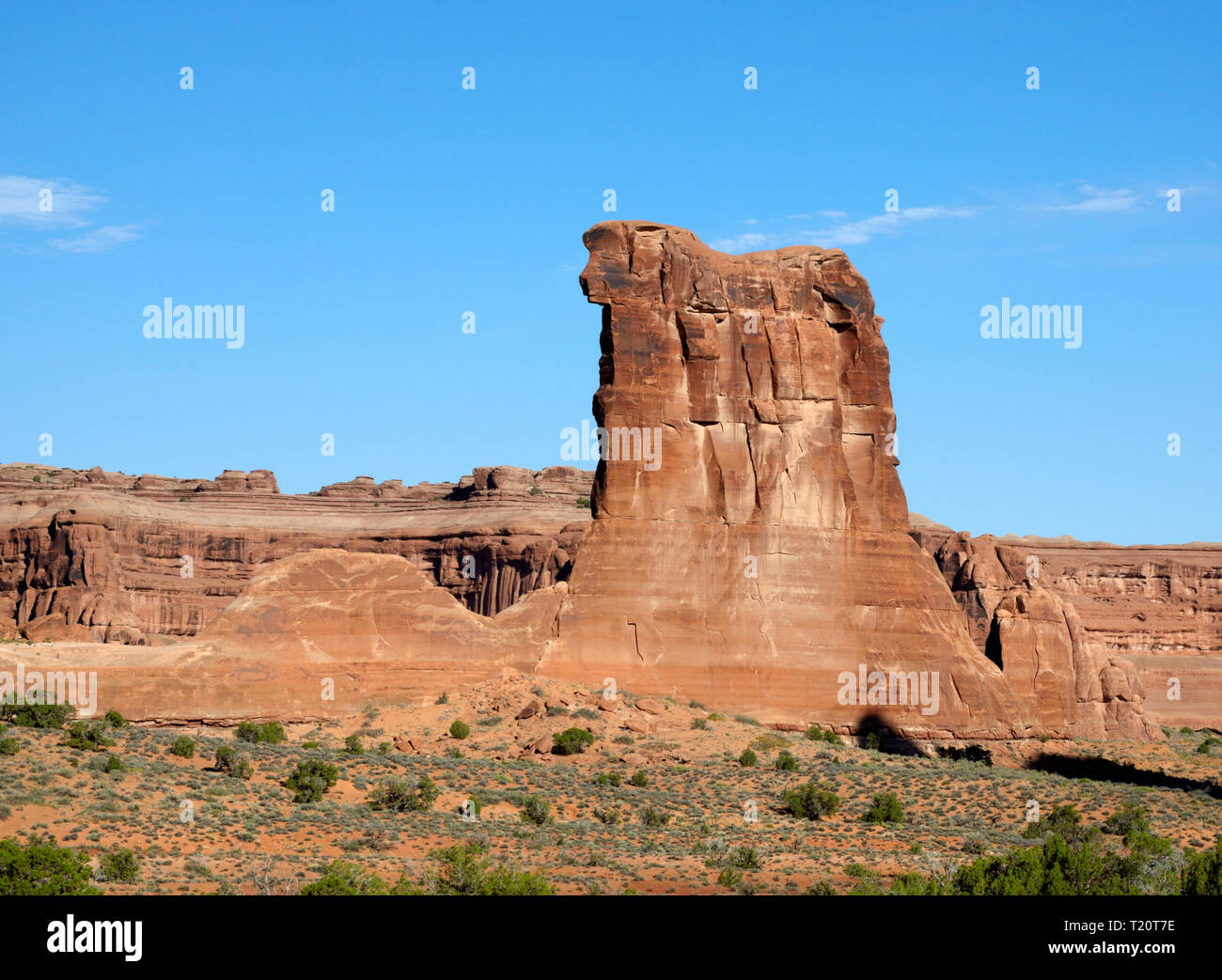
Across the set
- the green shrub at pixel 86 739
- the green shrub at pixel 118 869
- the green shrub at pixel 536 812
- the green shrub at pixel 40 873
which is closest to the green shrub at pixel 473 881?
the green shrub at pixel 118 869

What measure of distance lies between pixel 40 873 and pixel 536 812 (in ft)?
42.6

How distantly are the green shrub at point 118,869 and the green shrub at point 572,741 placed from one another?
16.8 meters

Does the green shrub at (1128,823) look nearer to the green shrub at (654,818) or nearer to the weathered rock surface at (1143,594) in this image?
the green shrub at (654,818)

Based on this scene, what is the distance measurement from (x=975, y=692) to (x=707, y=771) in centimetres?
1450

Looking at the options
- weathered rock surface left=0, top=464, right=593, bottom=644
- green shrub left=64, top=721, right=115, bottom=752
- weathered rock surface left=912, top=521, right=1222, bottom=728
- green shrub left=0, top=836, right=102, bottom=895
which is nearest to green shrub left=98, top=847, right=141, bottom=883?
green shrub left=0, top=836, right=102, bottom=895

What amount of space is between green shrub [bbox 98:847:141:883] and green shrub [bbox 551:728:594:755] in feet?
55.3

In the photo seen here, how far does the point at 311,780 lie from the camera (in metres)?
32.8

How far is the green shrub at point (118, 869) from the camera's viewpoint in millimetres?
23672

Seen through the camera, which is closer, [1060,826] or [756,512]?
[1060,826]

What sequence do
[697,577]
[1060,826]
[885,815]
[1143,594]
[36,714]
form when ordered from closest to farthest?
[1060,826] < [885,815] < [36,714] < [697,577] < [1143,594]

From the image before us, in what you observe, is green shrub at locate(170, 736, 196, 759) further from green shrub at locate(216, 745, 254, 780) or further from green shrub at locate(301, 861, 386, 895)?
green shrub at locate(301, 861, 386, 895)

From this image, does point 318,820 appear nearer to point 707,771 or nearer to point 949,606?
point 707,771

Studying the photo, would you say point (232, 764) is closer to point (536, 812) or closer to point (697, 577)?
point (536, 812)

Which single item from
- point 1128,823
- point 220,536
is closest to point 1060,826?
point 1128,823
